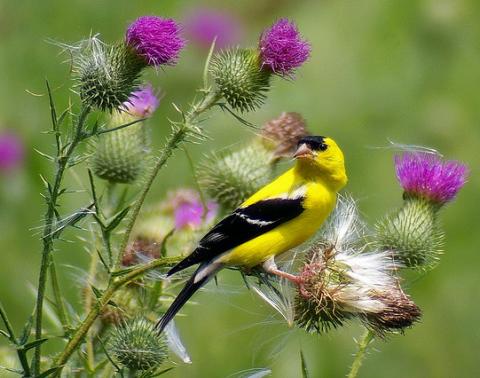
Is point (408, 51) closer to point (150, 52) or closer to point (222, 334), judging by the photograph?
point (222, 334)

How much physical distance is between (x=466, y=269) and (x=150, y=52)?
3.43 meters

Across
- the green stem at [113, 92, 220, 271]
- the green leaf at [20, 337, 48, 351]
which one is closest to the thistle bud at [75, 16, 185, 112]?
the green stem at [113, 92, 220, 271]

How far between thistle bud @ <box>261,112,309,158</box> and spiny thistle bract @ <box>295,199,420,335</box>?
699 mm

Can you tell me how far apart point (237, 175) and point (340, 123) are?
2830mm

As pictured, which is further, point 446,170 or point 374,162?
point 374,162

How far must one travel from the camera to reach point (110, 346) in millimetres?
2508

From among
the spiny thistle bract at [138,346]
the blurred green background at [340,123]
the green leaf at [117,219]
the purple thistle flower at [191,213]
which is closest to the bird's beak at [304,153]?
the purple thistle flower at [191,213]

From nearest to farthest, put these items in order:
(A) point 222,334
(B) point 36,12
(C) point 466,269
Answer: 1. (A) point 222,334
2. (C) point 466,269
3. (B) point 36,12

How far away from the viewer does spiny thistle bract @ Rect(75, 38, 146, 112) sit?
2457 millimetres

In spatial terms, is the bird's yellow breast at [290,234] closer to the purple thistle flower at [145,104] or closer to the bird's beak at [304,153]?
the bird's beak at [304,153]

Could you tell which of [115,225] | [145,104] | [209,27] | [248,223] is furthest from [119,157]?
[209,27]

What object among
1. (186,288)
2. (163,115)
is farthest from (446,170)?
(163,115)

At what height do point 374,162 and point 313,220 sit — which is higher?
point 374,162

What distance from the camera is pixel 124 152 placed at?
3.14 metres
